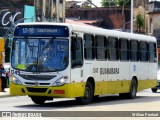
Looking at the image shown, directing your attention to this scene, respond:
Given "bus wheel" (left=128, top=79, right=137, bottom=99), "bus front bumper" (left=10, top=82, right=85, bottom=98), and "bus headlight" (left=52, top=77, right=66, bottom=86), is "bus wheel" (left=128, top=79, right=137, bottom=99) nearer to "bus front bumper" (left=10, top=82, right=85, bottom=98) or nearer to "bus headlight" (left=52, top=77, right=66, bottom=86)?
"bus front bumper" (left=10, top=82, right=85, bottom=98)

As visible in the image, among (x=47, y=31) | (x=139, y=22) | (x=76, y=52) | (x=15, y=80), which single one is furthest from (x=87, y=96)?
(x=139, y=22)

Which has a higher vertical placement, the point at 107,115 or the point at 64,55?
the point at 64,55

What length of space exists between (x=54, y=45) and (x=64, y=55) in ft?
1.66

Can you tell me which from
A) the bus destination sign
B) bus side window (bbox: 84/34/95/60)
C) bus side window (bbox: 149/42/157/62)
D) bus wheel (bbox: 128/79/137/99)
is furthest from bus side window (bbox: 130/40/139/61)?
the bus destination sign

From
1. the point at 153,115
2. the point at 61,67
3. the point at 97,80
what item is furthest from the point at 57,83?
the point at 153,115

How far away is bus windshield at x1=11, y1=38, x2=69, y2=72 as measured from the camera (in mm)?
21281

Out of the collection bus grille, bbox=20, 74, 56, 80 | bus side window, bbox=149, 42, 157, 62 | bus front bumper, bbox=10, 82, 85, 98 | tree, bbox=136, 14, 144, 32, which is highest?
tree, bbox=136, 14, 144, 32

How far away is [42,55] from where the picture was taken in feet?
70.0

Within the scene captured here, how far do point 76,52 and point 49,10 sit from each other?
34.8 metres

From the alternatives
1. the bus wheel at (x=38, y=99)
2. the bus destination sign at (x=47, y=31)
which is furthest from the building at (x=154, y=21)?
the bus destination sign at (x=47, y=31)

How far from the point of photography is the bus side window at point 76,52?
21636 millimetres

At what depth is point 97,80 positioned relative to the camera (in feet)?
78.5

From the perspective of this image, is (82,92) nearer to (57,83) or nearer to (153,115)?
(57,83)

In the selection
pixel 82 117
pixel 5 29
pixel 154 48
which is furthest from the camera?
pixel 5 29
